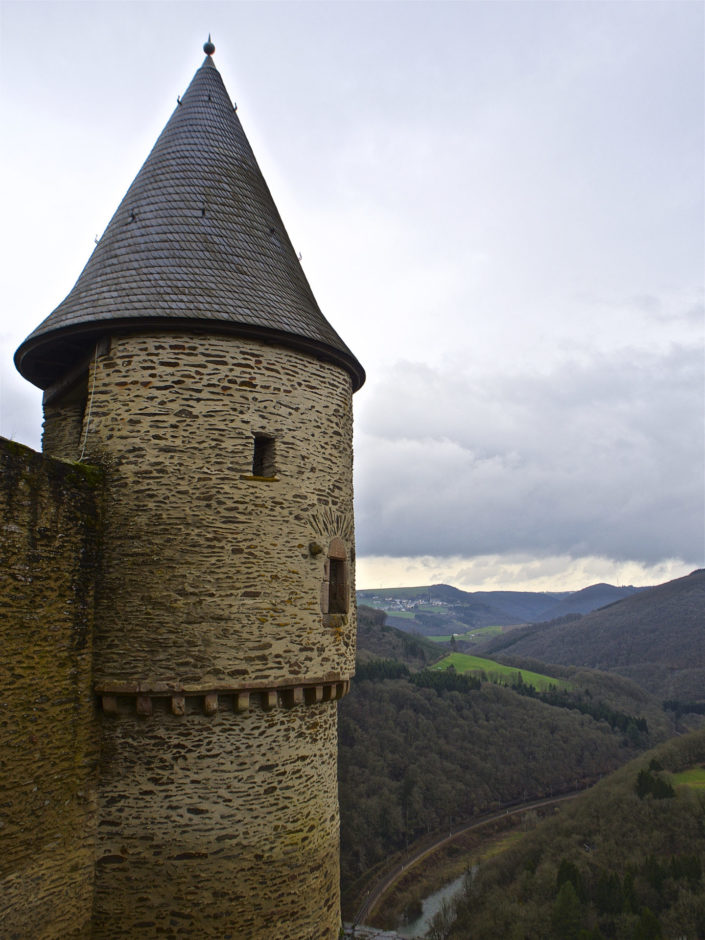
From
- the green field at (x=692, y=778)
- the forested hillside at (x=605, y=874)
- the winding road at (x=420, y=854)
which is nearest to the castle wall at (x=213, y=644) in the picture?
the forested hillside at (x=605, y=874)

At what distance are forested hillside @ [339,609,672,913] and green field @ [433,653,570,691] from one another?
10659mm

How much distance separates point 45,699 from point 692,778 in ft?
248

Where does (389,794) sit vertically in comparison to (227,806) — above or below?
below

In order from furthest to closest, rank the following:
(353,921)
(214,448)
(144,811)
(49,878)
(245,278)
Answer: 1. (353,921)
2. (245,278)
3. (214,448)
4. (144,811)
5. (49,878)

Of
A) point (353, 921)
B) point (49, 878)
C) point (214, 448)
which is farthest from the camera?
point (353, 921)

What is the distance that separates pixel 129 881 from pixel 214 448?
14.7ft

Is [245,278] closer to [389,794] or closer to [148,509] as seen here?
[148,509]

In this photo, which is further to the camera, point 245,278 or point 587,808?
point 587,808

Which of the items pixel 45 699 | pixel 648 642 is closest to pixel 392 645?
pixel 648 642

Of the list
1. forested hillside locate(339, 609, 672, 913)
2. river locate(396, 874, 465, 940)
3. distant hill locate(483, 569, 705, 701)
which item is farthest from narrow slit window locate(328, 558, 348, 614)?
distant hill locate(483, 569, 705, 701)

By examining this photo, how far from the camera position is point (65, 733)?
696 centimetres

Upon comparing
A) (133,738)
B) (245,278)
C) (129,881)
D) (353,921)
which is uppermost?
(245,278)

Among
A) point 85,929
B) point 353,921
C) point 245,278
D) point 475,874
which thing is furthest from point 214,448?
point 475,874

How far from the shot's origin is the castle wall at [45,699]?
6.38 m
